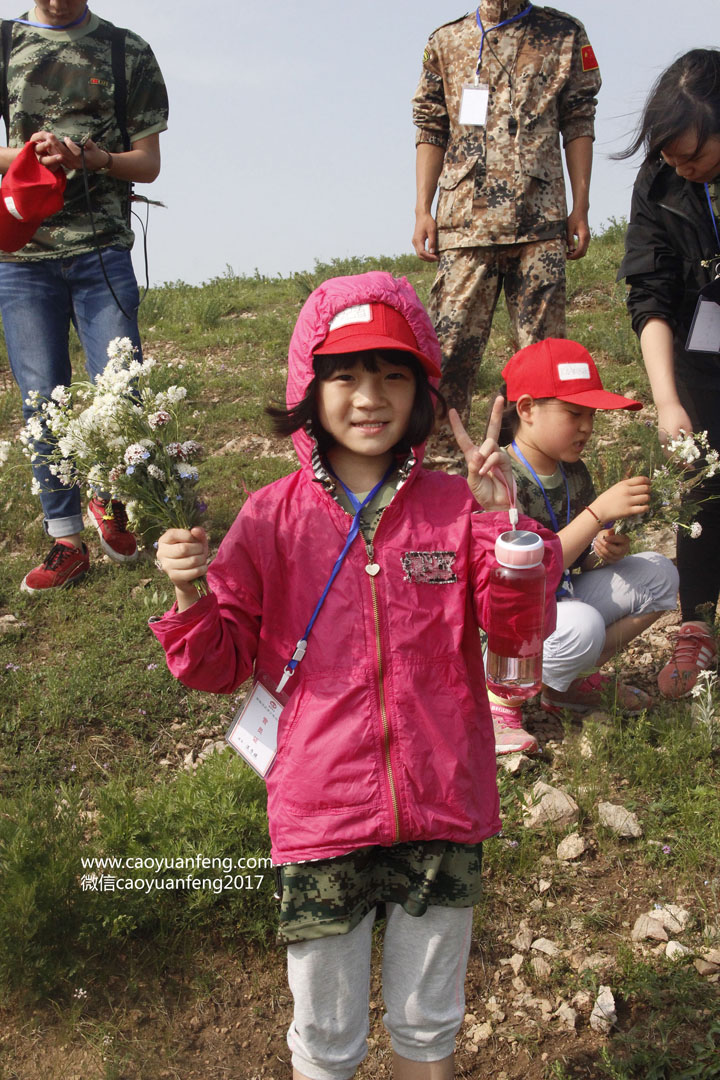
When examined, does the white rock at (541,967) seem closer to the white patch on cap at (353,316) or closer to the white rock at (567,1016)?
the white rock at (567,1016)

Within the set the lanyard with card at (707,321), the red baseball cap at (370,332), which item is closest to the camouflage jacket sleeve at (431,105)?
the lanyard with card at (707,321)

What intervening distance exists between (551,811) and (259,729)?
1466mm

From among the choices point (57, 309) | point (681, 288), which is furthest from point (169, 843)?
point (681, 288)

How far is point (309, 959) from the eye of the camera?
197 centimetres

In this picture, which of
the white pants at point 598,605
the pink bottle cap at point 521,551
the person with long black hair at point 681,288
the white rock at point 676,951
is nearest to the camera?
the pink bottle cap at point 521,551

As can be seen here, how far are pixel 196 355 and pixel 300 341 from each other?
5.80m

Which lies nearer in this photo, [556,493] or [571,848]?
[571,848]

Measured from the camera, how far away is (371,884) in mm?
2053

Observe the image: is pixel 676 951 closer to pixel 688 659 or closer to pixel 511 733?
pixel 511 733

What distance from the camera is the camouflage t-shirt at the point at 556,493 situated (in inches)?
134

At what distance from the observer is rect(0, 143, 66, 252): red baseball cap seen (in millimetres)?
3719

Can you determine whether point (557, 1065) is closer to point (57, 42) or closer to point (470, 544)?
point (470, 544)

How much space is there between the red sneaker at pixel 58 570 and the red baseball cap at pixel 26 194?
1.57m

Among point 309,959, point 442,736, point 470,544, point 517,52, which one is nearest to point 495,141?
point 517,52
